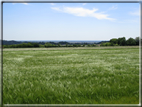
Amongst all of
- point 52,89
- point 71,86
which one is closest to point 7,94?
point 52,89

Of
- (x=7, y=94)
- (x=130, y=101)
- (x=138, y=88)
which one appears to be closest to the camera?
(x=130, y=101)

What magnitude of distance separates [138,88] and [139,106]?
4.14 feet

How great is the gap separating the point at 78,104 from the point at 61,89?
3.77 ft

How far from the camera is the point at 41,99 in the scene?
178 inches

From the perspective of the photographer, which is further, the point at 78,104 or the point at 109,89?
the point at 109,89

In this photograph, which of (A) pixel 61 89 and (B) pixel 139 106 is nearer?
(B) pixel 139 106

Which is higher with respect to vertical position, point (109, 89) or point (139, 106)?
point (109, 89)

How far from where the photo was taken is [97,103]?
4.27 m

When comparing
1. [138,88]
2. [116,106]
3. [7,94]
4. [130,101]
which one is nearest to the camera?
[116,106]

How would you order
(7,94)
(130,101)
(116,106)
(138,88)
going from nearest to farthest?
(116,106) < (130,101) < (7,94) < (138,88)

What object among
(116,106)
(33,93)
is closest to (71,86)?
(33,93)

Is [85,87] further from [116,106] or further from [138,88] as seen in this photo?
[138,88]

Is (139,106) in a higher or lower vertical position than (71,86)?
lower

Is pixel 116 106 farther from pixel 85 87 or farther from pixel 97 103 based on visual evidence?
pixel 85 87
